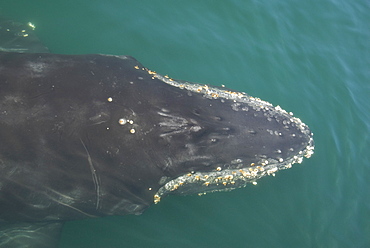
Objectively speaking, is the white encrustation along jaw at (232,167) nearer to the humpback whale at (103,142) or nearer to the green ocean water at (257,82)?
the humpback whale at (103,142)

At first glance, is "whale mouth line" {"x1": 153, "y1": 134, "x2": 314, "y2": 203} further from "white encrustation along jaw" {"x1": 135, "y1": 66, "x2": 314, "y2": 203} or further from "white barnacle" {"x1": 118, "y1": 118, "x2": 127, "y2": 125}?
"white barnacle" {"x1": 118, "y1": 118, "x2": 127, "y2": 125}

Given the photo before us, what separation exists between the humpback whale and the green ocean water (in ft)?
4.36

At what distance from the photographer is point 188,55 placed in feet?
40.8

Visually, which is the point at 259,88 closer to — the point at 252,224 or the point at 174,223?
the point at 252,224

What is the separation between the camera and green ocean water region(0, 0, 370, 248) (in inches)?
361

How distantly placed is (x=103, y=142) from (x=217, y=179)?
2.67 metres

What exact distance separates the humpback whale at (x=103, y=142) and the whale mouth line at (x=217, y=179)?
2 cm

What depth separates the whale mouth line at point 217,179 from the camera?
7699 mm

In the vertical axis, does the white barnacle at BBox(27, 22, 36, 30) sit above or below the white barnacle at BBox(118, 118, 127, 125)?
below

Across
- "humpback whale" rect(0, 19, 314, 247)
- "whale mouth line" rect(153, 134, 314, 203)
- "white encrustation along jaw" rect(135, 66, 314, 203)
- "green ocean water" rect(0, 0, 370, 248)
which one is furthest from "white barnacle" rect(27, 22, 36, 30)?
"whale mouth line" rect(153, 134, 314, 203)

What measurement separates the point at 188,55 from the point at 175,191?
19.2 feet

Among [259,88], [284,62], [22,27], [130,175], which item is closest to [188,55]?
[259,88]

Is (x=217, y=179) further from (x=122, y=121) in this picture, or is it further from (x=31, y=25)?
(x=31, y=25)

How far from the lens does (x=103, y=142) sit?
22.4ft
